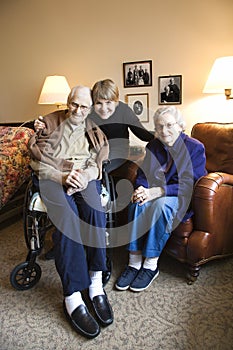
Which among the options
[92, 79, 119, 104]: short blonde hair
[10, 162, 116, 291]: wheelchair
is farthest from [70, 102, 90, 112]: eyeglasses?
[10, 162, 116, 291]: wheelchair

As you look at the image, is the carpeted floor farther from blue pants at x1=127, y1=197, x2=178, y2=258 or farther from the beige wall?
the beige wall

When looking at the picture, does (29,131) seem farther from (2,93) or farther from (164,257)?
(164,257)

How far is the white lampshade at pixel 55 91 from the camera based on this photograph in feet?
9.27

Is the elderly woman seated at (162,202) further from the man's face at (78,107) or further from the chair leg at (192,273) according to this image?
the man's face at (78,107)

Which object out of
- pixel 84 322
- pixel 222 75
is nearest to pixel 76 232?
pixel 84 322

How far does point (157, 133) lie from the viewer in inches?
70.7

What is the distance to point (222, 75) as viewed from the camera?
2.24 m

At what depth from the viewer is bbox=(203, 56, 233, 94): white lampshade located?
2215mm

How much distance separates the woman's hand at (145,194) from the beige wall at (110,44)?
1285mm

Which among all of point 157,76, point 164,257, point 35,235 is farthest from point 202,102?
point 35,235

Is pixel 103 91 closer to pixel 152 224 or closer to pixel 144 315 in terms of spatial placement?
pixel 152 224

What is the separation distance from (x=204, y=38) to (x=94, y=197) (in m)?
1.84

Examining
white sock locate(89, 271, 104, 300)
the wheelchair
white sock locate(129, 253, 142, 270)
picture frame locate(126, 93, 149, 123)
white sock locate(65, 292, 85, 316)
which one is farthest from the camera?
picture frame locate(126, 93, 149, 123)

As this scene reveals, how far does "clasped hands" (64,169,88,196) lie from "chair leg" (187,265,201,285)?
0.79m
